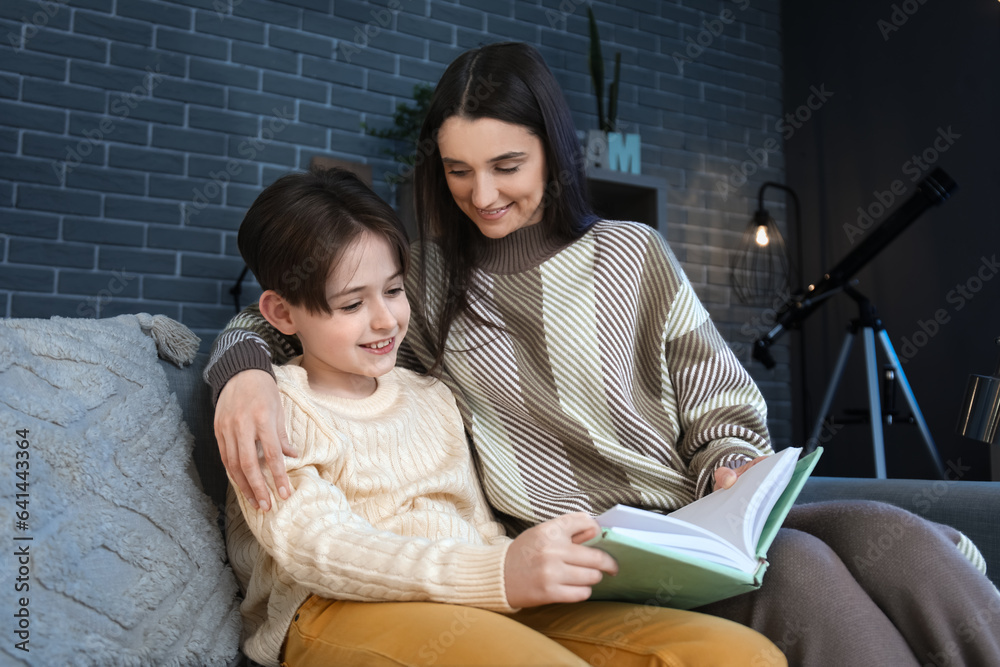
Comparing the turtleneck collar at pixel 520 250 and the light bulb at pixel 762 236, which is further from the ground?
the light bulb at pixel 762 236

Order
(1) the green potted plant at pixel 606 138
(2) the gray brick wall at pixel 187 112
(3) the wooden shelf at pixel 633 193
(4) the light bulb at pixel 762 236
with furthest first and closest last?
1. (4) the light bulb at pixel 762 236
2. (1) the green potted plant at pixel 606 138
3. (3) the wooden shelf at pixel 633 193
4. (2) the gray brick wall at pixel 187 112

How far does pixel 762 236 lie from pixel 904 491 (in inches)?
106

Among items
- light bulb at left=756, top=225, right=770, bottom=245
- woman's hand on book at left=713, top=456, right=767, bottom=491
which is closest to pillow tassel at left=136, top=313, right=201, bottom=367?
woman's hand on book at left=713, top=456, right=767, bottom=491

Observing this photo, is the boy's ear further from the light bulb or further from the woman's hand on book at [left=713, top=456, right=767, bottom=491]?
the light bulb

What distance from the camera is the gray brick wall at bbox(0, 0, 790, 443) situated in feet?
9.26

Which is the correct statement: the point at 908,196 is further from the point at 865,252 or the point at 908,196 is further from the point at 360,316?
the point at 360,316

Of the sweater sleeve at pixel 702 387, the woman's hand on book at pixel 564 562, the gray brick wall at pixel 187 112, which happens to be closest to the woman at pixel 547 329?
the sweater sleeve at pixel 702 387

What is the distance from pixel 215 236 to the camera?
3.07 metres

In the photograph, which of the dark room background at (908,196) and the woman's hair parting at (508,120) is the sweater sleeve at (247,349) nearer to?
the woman's hair parting at (508,120)

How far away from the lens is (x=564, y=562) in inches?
31.8

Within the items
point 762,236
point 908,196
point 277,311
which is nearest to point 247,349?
point 277,311

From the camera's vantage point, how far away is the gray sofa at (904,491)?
3.93 feet

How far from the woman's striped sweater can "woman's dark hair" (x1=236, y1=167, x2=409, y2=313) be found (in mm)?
125

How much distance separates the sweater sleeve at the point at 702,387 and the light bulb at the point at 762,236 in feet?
8.92
